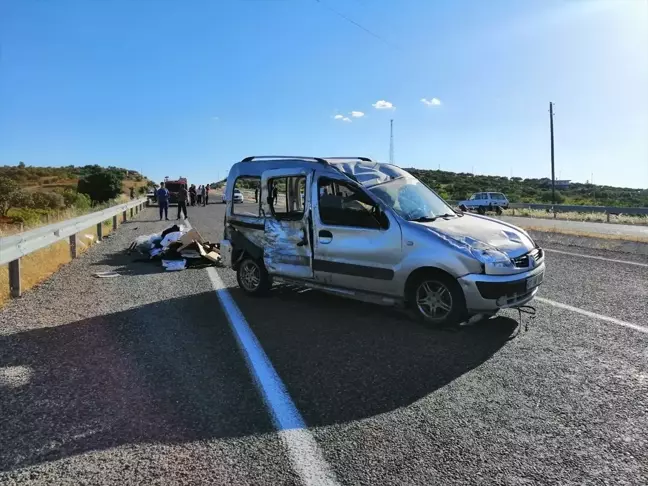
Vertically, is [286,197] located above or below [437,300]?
above

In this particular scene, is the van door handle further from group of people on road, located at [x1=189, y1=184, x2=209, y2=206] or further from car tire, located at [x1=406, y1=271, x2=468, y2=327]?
group of people on road, located at [x1=189, y1=184, x2=209, y2=206]

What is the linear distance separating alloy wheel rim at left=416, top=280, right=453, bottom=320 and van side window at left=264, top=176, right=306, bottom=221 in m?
2.08

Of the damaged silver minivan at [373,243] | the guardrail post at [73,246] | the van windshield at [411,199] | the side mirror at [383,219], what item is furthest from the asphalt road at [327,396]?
the guardrail post at [73,246]

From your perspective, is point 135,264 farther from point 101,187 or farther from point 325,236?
point 101,187

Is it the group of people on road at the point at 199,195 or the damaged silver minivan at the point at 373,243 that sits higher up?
the group of people on road at the point at 199,195

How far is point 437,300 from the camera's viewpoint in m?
5.52

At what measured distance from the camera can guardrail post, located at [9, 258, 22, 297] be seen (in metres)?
7.28

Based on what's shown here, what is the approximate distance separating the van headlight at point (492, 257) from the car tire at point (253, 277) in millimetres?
3160

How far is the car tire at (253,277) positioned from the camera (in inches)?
285

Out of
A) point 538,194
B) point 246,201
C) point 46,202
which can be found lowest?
point 246,201

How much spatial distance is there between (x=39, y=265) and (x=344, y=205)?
6.64 m

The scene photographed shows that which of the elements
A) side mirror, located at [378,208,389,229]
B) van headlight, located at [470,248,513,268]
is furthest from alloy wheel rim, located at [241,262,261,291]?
van headlight, located at [470,248,513,268]

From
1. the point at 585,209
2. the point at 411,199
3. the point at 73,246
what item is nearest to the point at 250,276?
the point at 411,199

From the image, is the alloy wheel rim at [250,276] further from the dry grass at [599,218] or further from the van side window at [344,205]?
the dry grass at [599,218]
